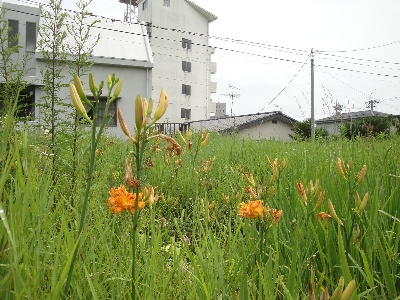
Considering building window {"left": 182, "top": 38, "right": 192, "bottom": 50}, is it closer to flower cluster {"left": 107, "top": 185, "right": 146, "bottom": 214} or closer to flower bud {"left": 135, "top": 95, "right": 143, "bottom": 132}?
flower cluster {"left": 107, "top": 185, "right": 146, "bottom": 214}

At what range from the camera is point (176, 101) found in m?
37.8

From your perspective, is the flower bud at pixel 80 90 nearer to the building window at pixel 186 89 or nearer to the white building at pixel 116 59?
the white building at pixel 116 59

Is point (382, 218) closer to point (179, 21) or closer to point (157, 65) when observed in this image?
point (157, 65)

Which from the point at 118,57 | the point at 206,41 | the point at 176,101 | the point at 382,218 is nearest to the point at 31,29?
the point at 118,57

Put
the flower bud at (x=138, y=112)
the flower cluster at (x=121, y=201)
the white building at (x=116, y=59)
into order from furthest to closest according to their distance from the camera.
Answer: the white building at (x=116, y=59) < the flower cluster at (x=121, y=201) < the flower bud at (x=138, y=112)

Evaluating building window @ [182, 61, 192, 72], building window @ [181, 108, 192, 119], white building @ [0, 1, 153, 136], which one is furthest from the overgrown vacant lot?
building window @ [182, 61, 192, 72]

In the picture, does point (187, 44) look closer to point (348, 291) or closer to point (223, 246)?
point (223, 246)

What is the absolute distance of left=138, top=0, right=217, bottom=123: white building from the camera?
37.3 meters

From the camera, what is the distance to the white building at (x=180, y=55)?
3731 centimetres

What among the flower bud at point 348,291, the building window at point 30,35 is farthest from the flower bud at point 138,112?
the building window at point 30,35

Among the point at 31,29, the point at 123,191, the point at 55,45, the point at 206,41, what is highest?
the point at 206,41

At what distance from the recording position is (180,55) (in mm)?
38500

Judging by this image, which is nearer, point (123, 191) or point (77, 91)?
point (77, 91)

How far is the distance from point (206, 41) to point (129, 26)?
22.5m
